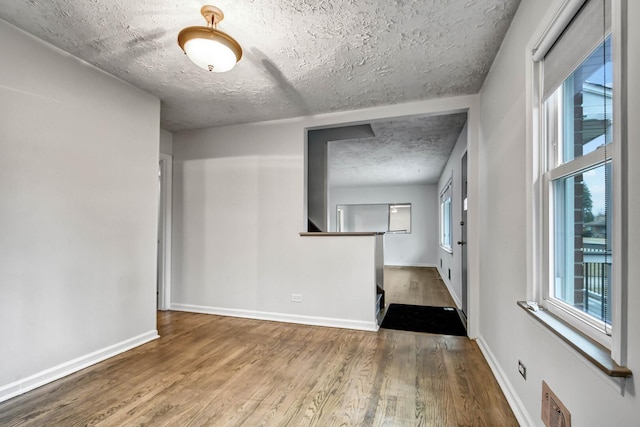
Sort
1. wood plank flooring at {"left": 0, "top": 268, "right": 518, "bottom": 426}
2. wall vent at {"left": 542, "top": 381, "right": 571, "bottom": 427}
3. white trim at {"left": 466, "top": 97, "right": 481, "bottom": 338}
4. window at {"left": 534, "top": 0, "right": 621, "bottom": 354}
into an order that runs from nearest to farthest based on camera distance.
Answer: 1. window at {"left": 534, "top": 0, "right": 621, "bottom": 354}
2. wall vent at {"left": 542, "top": 381, "right": 571, "bottom": 427}
3. wood plank flooring at {"left": 0, "top": 268, "right": 518, "bottom": 426}
4. white trim at {"left": 466, "top": 97, "right": 481, "bottom": 338}

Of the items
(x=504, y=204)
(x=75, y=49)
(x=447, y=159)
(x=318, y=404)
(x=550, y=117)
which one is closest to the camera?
(x=550, y=117)

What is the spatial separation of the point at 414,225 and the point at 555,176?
7524mm

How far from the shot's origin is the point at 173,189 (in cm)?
409

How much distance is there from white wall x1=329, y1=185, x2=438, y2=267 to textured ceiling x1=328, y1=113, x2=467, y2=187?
0.70 meters

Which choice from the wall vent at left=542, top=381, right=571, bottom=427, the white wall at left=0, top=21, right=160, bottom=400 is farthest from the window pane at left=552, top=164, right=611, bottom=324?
the white wall at left=0, top=21, right=160, bottom=400

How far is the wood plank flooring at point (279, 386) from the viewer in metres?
1.76

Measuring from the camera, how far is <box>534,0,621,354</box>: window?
41.3 inches

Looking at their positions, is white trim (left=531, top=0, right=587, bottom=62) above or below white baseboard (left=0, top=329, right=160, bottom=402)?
above

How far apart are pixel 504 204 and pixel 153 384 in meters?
2.74

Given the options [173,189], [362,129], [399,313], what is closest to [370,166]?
[362,129]

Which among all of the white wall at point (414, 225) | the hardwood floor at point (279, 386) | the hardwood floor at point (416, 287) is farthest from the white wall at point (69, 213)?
the white wall at point (414, 225)

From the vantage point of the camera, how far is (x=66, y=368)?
88.7 inches

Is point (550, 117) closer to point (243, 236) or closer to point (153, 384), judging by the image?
point (153, 384)

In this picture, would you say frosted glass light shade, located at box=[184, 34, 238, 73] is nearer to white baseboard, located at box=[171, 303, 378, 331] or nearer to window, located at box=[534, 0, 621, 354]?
window, located at box=[534, 0, 621, 354]
